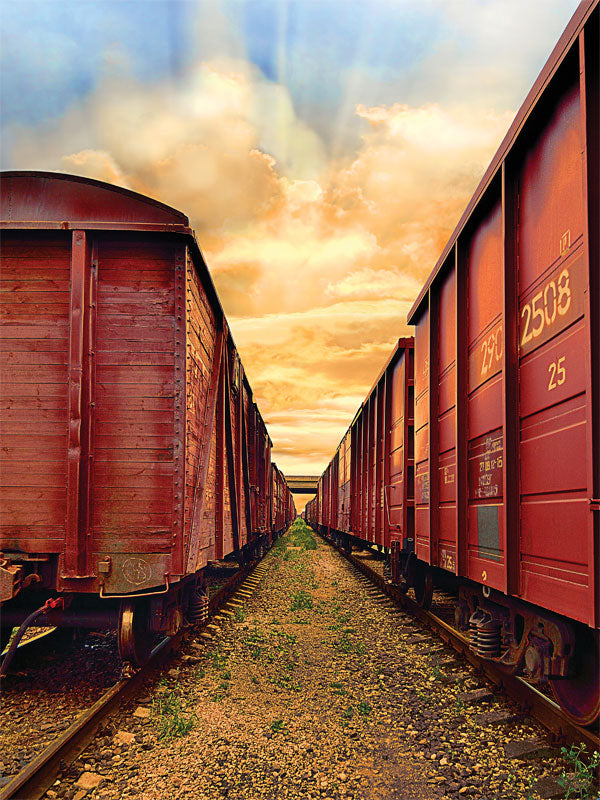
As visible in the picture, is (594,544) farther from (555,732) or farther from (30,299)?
(30,299)

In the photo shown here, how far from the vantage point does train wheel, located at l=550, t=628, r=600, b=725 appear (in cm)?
354

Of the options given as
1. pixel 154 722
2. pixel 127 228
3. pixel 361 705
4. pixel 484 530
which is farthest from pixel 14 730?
pixel 127 228

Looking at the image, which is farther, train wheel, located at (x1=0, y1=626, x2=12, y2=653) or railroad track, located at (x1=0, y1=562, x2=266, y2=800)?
train wheel, located at (x1=0, y1=626, x2=12, y2=653)

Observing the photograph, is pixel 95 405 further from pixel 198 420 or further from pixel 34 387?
pixel 198 420

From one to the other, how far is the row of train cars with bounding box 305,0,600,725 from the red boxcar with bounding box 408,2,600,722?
0.04 ft

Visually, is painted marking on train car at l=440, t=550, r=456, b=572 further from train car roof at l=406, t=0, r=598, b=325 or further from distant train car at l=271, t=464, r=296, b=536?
distant train car at l=271, t=464, r=296, b=536

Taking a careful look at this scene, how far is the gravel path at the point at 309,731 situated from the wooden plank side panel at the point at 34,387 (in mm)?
1787


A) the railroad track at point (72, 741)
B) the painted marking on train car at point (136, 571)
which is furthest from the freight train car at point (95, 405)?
the railroad track at point (72, 741)

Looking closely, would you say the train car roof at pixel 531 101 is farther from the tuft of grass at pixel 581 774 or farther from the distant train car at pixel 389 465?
the tuft of grass at pixel 581 774

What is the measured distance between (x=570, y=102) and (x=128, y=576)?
15.4 ft

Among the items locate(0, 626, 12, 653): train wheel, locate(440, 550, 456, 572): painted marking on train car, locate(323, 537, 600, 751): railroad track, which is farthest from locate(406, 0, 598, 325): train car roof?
locate(0, 626, 12, 653): train wheel

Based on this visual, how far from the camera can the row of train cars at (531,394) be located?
290cm

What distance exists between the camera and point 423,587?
8.46 m

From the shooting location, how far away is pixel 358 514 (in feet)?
48.4
